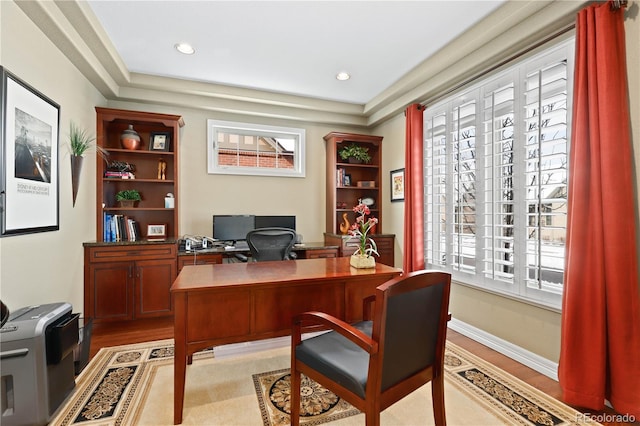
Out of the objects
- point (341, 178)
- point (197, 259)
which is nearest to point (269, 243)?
point (197, 259)

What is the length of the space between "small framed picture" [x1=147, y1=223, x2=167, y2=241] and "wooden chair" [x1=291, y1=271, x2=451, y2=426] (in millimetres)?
2818

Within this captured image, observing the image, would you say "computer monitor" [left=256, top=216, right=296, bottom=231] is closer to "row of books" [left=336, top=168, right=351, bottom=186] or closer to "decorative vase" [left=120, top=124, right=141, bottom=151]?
"row of books" [left=336, top=168, right=351, bottom=186]

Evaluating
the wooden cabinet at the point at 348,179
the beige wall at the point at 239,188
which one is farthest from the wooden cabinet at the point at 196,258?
the wooden cabinet at the point at 348,179

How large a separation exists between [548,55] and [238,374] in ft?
11.3

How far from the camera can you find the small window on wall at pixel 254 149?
4.15 m

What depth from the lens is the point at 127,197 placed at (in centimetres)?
362

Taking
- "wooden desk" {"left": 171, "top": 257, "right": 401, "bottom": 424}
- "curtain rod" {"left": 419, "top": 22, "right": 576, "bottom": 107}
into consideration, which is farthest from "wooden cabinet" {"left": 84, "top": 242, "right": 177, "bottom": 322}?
"curtain rod" {"left": 419, "top": 22, "right": 576, "bottom": 107}

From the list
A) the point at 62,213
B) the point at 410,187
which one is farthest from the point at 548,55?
the point at 62,213

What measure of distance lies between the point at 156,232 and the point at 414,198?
320cm

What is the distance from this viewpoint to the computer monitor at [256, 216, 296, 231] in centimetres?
421

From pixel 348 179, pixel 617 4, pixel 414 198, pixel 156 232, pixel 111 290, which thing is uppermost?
pixel 617 4

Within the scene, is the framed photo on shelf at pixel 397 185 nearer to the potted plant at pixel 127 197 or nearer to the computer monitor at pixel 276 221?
the computer monitor at pixel 276 221

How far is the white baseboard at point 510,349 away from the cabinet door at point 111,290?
3.55 m

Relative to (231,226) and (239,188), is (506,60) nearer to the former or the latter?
(239,188)
